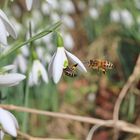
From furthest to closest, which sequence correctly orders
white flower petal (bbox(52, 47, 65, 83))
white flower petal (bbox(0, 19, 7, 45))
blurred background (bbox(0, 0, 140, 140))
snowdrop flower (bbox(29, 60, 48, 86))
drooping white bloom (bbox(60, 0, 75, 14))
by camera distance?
1. drooping white bloom (bbox(60, 0, 75, 14))
2. blurred background (bbox(0, 0, 140, 140))
3. snowdrop flower (bbox(29, 60, 48, 86))
4. white flower petal (bbox(52, 47, 65, 83))
5. white flower petal (bbox(0, 19, 7, 45))

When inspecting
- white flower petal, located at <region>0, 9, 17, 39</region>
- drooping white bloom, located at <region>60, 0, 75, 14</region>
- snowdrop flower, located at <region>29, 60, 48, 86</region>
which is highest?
drooping white bloom, located at <region>60, 0, 75, 14</region>

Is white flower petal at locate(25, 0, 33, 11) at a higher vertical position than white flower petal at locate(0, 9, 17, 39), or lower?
higher

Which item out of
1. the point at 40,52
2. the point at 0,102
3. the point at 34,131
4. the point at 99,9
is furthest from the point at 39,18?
the point at 0,102

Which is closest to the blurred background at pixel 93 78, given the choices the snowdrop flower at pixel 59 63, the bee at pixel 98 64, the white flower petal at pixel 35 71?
the white flower petal at pixel 35 71

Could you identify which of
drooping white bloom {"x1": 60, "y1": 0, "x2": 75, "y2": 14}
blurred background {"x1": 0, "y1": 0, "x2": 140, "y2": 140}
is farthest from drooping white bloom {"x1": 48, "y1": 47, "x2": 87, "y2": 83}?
drooping white bloom {"x1": 60, "y1": 0, "x2": 75, "y2": 14}

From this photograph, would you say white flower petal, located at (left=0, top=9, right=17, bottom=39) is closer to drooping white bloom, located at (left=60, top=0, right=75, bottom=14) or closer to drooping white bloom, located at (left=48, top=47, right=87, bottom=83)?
drooping white bloom, located at (left=48, top=47, right=87, bottom=83)

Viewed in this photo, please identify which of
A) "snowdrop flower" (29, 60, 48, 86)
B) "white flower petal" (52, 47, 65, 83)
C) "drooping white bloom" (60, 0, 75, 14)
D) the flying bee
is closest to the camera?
"white flower petal" (52, 47, 65, 83)

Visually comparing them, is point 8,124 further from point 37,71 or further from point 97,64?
point 37,71
